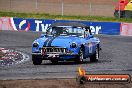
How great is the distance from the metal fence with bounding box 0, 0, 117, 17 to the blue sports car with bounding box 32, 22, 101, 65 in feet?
94.4

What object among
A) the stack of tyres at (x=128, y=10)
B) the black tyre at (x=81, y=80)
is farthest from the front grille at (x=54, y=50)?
the stack of tyres at (x=128, y=10)

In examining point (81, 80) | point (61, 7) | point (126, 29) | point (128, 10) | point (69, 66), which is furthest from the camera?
point (61, 7)

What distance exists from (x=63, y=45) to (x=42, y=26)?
70.0 feet

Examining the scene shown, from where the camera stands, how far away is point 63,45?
60.3ft

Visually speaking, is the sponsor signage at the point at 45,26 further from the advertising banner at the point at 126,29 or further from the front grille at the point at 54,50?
the front grille at the point at 54,50

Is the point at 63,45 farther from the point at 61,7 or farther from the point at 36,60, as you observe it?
the point at 61,7

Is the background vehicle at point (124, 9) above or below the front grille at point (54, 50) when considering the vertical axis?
above

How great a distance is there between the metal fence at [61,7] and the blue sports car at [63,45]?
28.8m

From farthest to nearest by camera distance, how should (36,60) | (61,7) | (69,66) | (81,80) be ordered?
(61,7), (36,60), (69,66), (81,80)

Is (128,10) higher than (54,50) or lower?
higher

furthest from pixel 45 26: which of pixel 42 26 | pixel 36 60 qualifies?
pixel 36 60

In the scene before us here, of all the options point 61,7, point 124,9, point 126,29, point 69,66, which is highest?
point 124,9

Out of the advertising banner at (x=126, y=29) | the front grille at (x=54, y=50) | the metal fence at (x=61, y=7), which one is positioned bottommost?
the advertising banner at (x=126, y=29)

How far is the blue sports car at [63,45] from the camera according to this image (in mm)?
18453
